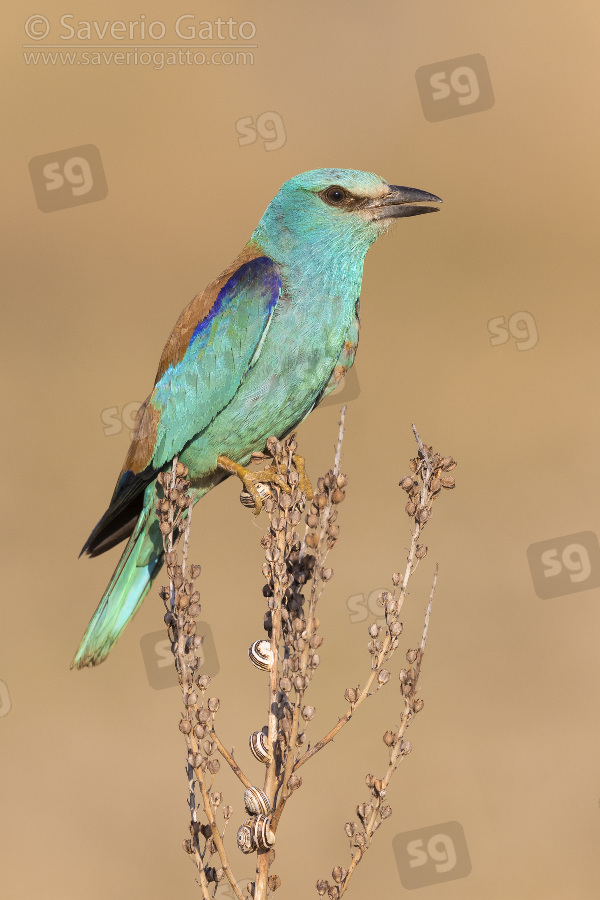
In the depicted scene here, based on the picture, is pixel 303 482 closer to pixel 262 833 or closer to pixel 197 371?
pixel 197 371

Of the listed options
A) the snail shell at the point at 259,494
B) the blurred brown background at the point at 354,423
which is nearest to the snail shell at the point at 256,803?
the snail shell at the point at 259,494

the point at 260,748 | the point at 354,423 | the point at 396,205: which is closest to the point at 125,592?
the point at 260,748

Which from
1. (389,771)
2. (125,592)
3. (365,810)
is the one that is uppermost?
(125,592)

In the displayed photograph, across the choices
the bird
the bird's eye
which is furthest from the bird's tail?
the bird's eye

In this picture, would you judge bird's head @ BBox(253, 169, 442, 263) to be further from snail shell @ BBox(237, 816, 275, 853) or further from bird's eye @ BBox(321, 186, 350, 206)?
snail shell @ BBox(237, 816, 275, 853)

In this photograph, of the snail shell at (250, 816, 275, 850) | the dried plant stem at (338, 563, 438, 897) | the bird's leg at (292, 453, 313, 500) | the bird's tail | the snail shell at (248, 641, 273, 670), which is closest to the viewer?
the snail shell at (250, 816, 275, 850)

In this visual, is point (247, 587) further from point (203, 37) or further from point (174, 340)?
point (203, 37)

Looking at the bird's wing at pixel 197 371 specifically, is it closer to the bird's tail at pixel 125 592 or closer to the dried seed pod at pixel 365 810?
the bird's tail at pixel 125 592
